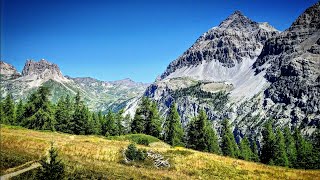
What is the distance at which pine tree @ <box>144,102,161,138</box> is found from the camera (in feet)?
294

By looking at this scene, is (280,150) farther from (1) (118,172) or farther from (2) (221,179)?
(1) (118,172)

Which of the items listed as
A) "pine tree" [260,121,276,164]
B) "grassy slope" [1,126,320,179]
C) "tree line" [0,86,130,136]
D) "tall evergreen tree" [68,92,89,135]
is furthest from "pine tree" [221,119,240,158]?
"grassy slope" [1,126,320,179]

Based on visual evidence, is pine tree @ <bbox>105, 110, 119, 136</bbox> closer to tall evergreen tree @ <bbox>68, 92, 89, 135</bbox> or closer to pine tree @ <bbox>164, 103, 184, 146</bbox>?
tall evergreen tree @ <bbox>68, 92, 89, 135</bbox>

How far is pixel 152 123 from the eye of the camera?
293 ft

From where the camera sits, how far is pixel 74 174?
23.6 m

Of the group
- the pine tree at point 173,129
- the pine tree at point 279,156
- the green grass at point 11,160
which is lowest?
the pine tree at point 279,156

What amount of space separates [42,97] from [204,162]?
5347 centimetres

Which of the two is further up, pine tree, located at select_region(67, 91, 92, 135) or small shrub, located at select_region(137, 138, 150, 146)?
pine tree, located at select_region(67, 91, 92, 135)

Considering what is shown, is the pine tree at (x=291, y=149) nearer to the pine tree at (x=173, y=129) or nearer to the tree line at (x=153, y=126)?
the tree line at (x=153, y=126)

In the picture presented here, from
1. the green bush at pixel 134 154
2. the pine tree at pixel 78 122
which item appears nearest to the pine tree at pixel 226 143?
the pine tree at pixel 78 122

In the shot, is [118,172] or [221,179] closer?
[118,172]

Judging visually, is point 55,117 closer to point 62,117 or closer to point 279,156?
point 62,117

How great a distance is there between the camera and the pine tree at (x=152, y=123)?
89.6 meters

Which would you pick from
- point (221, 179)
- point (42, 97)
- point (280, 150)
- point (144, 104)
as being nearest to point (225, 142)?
point (280, 150)
